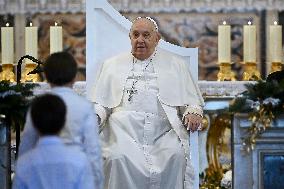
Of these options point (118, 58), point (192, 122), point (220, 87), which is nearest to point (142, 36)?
point (118, 58)

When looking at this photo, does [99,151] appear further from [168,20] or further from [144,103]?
[168,20]

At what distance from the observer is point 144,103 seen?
25.1ft

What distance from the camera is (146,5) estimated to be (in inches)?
405

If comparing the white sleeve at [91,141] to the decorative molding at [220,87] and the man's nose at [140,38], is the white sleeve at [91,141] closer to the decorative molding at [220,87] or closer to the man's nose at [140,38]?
the man's nose at [140,38]

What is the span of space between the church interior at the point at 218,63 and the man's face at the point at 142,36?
394 millimetres

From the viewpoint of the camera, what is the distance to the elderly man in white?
7.21 m

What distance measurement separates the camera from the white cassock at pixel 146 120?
7199mm

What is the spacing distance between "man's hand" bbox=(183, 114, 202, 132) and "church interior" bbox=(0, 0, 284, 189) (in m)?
0.20

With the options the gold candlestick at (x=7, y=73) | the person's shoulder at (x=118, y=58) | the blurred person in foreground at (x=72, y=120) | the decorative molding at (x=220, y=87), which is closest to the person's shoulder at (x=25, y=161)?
the blurred person in foreground at (x=72, y=120)

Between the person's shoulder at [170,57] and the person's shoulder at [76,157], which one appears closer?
the person's shoulder at [76,157]

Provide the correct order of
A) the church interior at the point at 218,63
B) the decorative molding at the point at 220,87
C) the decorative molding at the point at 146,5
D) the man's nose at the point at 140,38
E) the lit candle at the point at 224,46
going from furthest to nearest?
the decorative molding at the point at 146,5 → the lit candle at the point at 224,46 → the decorative molding at the point at 220,87 → the man's nose at the point at 140,38 → the church interior at the point at 218,63

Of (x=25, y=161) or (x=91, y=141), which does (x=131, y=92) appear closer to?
(x=91, y=141)

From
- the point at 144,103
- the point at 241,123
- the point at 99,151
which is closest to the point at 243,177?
→ the point at 241,123

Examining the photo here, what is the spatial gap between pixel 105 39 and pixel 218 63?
1.48m
